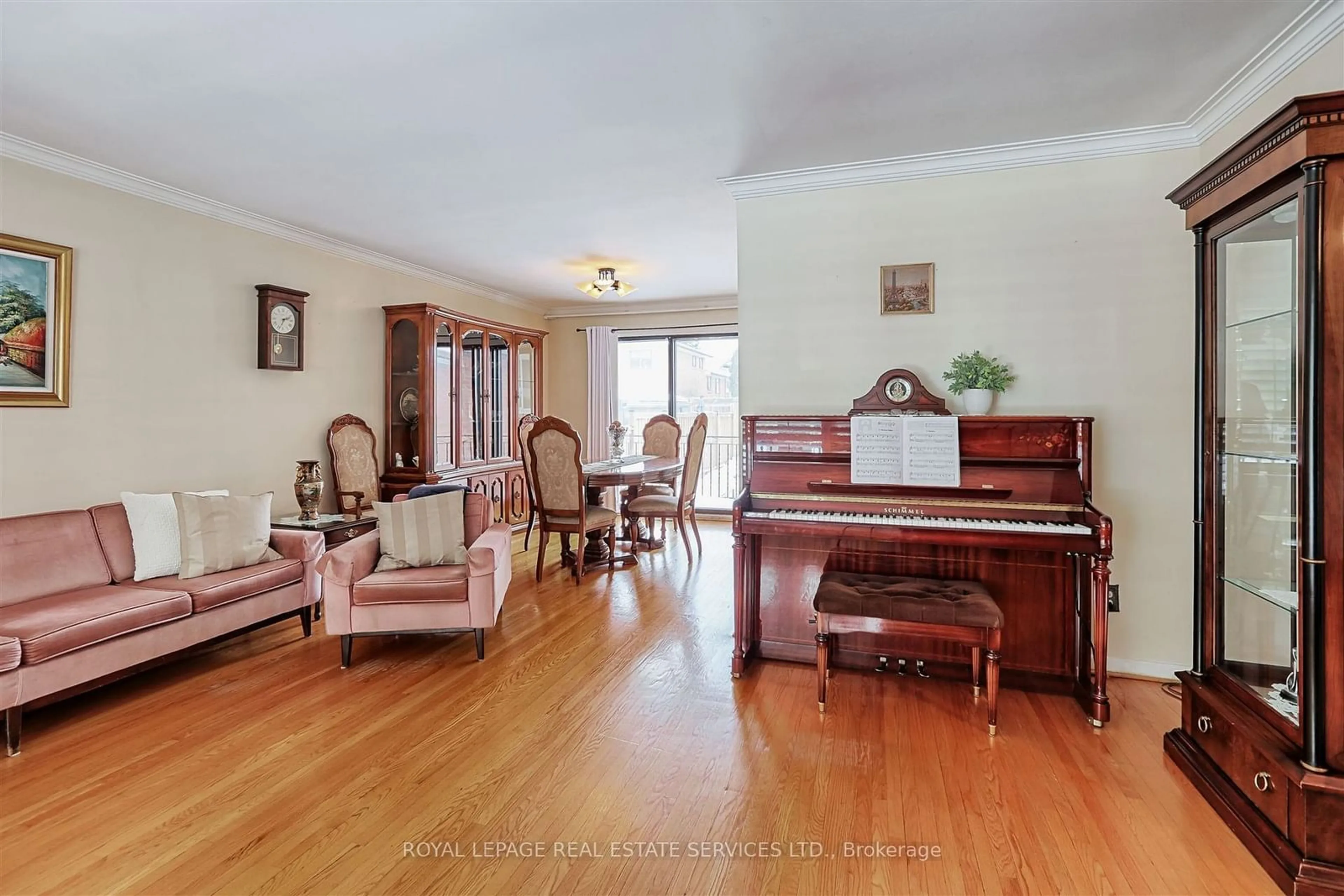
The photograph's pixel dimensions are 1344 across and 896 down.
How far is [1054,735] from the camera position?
7.80 ft

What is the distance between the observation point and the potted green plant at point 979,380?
2.90m

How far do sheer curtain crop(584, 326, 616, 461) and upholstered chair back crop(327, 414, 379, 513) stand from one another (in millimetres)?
2778

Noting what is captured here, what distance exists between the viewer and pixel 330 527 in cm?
382

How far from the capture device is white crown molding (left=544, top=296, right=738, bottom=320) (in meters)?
7.00

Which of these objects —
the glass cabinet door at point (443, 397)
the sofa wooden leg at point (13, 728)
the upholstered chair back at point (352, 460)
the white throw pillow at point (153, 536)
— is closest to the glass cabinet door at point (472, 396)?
the glass cabinet door at point (443, 397)

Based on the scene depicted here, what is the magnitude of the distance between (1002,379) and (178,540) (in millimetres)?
4100

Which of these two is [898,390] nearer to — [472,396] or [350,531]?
[350,531]

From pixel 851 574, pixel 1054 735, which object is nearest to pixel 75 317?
pixel 851 574

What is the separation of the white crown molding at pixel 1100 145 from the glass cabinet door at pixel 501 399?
10.9 feet

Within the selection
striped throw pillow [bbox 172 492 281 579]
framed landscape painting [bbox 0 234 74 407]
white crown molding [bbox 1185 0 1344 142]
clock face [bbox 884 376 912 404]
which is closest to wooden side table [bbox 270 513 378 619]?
striped throw pillow [bbox 172 492 281 579]

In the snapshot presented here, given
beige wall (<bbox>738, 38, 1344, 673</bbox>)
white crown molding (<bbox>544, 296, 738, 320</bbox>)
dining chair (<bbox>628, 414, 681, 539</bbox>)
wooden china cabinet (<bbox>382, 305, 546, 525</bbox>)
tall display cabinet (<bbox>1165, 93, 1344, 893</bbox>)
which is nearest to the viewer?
tall display cabinet (<bbox>1165, 93, 1344, 893</bbox>)

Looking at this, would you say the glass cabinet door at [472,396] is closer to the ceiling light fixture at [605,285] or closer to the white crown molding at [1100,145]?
the ceiling light fixture at [605,285]

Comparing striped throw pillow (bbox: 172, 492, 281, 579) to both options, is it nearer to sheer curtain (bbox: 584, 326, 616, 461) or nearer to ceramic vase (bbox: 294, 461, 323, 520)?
ceramic vase (bbox: 294, 461, 323, 520)

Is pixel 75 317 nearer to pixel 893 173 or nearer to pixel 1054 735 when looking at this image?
pixel 893 173
